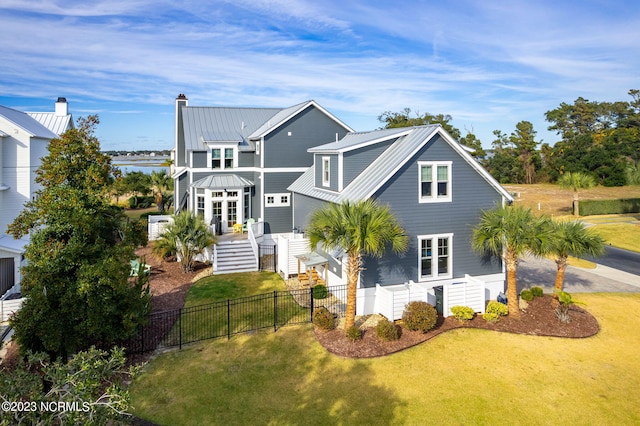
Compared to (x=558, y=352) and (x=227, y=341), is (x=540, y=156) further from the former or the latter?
(x=227, y=341)

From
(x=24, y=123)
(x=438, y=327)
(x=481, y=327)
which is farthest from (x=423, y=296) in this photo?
(x=24, y=123)

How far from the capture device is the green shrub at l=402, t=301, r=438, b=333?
1536 centimetres

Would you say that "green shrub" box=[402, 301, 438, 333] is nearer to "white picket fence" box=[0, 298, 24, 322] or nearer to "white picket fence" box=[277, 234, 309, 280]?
"white picket fence" box=[277, 234, 309, 280]

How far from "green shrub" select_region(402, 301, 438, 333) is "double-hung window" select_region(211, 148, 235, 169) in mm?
18890

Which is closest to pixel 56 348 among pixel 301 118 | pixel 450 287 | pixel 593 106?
pixel 450 287

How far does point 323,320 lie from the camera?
50.6 ft

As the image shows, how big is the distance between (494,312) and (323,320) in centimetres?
692

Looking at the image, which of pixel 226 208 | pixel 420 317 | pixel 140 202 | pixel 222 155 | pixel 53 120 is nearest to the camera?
pixel 420 317

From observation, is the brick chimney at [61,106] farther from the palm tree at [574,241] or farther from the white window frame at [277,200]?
the palm tree at [574,241]

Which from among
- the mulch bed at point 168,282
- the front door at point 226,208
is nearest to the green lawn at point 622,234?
the front door at point 226,208

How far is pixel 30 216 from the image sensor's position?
1198cm

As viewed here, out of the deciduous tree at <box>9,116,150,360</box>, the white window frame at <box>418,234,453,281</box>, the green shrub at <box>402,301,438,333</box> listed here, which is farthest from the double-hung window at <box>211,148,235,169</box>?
the green shrub at <box>402,301,438,333</box>

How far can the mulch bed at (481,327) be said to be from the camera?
14305 millimetres

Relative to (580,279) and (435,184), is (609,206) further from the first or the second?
(435,184)
